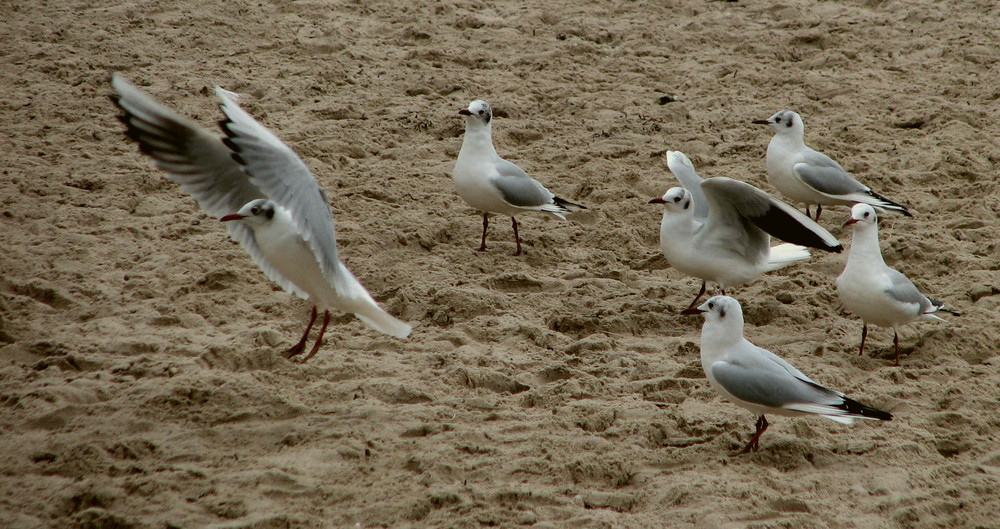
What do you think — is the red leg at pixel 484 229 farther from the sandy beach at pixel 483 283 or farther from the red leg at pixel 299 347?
the red leg at pixel 299 347

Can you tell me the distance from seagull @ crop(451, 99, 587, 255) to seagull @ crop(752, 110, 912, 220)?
130 cm

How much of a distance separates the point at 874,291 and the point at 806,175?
1.52 m

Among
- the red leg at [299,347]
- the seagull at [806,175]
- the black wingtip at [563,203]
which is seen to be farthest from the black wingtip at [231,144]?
the seagull at [806,175]

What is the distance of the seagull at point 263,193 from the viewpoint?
416 centimetres

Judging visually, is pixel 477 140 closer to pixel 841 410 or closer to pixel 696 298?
pixel 696 298

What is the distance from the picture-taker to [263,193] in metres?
4.40

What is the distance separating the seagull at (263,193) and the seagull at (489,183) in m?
1.47

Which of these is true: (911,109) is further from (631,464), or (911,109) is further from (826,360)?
(631,464)

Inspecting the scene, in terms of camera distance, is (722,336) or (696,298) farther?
(696,298)

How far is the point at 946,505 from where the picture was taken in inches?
143

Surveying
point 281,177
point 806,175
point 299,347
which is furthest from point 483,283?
point 806,175

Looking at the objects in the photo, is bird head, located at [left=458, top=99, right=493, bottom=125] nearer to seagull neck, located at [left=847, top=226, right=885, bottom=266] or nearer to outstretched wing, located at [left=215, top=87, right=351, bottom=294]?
outstretched wing, located at [left=215, top=87, right=351, bottom=294]

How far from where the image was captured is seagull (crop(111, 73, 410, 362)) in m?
4.16

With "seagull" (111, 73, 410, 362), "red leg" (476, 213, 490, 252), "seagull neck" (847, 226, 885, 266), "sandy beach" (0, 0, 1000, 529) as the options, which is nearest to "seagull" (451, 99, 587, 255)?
"red leg" (476, 213, 490, 252)
